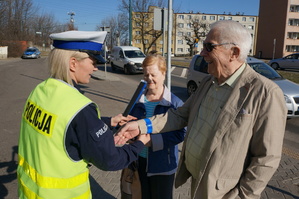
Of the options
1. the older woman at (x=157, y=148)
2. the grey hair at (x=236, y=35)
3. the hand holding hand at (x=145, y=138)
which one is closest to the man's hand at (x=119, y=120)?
the older woman at (x=157, y=148)

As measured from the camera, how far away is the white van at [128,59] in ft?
58.6

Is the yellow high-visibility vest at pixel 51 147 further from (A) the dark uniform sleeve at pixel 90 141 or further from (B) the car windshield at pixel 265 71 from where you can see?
(B) the car windshield at pixel 265 71

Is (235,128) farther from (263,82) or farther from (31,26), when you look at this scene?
(31,26)

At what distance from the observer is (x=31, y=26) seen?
5288 cm

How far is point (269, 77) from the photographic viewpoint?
818 cm

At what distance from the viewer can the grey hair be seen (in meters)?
1.69

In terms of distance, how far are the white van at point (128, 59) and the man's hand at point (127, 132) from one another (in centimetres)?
1551

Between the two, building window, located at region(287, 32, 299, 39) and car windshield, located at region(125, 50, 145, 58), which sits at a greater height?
building window, located at region(287, 32, 299, 39)

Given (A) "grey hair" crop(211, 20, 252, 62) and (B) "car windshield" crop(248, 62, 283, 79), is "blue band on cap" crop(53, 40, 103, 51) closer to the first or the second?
(A) "grey hair" crop(211, 20, 252, 62)

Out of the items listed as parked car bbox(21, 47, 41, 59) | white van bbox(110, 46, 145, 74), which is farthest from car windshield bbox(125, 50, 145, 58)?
parked car bbox(21, 47, 41, 59)

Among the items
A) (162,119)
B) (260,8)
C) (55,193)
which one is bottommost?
(55,193)

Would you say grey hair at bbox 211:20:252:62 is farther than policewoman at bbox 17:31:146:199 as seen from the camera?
Yes

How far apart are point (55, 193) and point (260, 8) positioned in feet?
214

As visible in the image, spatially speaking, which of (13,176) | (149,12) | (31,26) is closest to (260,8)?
(149,12)
